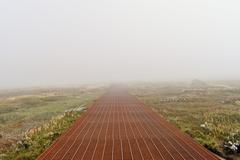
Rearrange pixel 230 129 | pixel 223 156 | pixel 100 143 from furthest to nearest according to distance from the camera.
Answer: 1. pixel 230 129
2. pixel 100 143
3. pixel 223 156

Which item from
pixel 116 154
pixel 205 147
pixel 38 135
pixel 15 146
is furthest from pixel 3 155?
pixel 205 147

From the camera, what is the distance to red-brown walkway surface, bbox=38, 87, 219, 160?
41.7ft

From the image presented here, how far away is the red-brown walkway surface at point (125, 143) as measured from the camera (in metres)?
12.7

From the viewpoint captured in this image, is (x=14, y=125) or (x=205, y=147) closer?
(x=205, y=147)

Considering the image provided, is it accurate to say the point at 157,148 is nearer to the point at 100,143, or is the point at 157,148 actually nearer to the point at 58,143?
the point at 100,143

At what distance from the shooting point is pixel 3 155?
1377cm

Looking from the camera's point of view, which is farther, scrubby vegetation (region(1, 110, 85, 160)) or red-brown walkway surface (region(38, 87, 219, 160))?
scrubby vegetation (region(1, 110, 85, 160))

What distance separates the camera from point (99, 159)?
1220 centimetres

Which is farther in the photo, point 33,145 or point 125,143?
point 33,145

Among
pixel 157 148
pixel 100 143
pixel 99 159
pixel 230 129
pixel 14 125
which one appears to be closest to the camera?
pixel 99 159

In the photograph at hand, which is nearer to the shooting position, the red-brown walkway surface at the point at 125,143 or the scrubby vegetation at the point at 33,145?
the red-brown walkway surface at the point at 125,143

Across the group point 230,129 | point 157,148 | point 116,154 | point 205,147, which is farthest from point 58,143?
point 230,129

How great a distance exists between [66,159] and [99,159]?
142 centimetres

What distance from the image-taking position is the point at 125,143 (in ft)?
49.2
